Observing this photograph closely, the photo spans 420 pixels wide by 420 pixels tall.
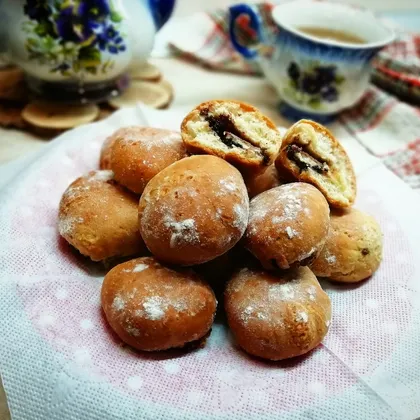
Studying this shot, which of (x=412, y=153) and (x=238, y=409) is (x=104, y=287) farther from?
(x=412, y=153)

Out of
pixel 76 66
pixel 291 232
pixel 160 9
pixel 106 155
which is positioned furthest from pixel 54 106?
pixel 291 232

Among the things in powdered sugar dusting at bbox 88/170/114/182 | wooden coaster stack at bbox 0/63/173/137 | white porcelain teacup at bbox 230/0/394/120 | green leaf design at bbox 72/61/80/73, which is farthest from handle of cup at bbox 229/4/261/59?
powdered sugar dusting at bbox 88/170/114/182

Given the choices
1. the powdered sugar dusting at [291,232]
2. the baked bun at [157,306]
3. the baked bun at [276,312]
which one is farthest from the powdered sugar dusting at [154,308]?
the powdered sugar dusting at [291,232]

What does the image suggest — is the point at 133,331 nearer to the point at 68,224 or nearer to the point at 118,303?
the point at 118,303

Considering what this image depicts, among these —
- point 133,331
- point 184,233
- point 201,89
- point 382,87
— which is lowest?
point 201,89

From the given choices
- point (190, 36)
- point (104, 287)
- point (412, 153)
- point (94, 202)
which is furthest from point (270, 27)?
point (104, 287)

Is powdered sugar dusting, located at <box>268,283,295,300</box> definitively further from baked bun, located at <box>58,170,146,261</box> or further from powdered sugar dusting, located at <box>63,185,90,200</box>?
powdered sugar dusting, located at <box>63,185,90,200</box>
